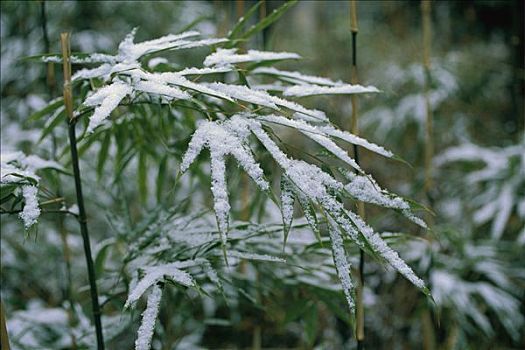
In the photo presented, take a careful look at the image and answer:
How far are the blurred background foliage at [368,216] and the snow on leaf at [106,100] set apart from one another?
31 cm

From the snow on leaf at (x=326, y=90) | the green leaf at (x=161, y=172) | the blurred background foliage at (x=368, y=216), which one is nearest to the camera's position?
the snow on leaf at (x=326, y=90)

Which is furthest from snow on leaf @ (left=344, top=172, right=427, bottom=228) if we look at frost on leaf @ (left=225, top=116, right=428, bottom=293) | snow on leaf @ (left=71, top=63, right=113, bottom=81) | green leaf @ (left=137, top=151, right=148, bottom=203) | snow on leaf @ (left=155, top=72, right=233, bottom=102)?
green leaf @ (left=137, top=151, right=148, bottom=203)

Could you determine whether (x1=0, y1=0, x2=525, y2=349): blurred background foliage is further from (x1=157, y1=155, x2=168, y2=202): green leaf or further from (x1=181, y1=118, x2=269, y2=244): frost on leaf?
(x1=181, y1=118, x2=269, y2=244): frost on leaf

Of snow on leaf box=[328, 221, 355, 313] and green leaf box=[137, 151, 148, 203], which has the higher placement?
green leaf box=[137, 151, 148, 203]

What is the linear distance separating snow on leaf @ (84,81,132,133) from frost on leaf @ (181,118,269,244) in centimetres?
7

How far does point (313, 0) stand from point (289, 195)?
3115mm

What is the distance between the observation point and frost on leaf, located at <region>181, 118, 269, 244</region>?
1.53 feet

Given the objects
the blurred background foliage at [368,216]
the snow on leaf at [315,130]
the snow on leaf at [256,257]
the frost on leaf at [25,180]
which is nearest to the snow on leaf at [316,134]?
the snow on leaf at [315,130]

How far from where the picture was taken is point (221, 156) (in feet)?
1.57

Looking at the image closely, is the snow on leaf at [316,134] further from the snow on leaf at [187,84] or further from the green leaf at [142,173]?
the green leaf at [142,173]

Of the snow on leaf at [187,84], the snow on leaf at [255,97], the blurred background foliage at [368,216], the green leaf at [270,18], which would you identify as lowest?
the blurred background foliage at [368,216]

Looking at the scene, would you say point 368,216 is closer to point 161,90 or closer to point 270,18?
point 270,18

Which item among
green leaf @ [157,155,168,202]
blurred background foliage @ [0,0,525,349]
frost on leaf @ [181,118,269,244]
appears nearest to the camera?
frost on leaf @ [181,118,269,244]

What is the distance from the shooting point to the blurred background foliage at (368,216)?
1.08 metres
